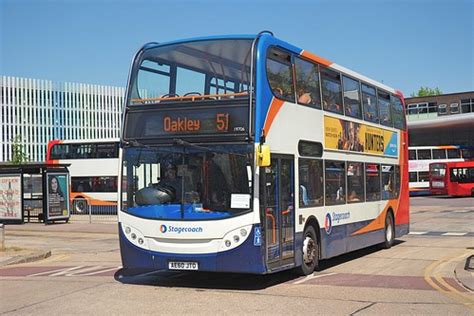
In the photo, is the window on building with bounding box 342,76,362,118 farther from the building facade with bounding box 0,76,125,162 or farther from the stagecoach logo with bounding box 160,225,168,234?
the building facade with bounding box 0,76,125,162

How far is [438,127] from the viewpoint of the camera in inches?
2554

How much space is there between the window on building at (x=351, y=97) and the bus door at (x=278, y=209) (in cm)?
338

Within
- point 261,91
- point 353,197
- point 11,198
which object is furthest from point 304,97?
point 11,198

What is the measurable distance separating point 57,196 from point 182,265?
20.7m

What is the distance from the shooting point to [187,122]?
410 inches

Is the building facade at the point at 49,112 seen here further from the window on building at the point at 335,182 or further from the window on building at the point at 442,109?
the window on building at the point at 335,182

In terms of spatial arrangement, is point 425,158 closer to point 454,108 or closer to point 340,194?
point 454,108

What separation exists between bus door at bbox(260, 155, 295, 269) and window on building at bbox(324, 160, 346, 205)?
5.93 feet

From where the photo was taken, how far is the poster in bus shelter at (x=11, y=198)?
29.2 meters

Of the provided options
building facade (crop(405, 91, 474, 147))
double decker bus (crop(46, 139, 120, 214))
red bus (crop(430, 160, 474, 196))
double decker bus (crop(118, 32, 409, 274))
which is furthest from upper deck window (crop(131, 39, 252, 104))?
building facade (crop(405, 91, 474, 147))

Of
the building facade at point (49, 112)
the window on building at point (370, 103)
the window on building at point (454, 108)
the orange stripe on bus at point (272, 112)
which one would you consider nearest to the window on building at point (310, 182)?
the orange stripe on bus at point (272, 112)

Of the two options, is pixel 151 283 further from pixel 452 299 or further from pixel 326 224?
pixel 452 299

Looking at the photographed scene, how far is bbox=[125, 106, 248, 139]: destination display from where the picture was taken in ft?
33.0

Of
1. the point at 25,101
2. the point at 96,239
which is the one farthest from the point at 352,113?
the point at 25,101
